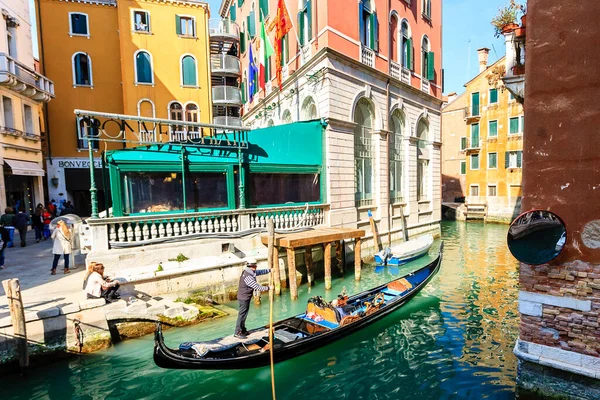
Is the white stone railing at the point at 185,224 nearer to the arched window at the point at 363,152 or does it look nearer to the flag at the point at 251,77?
the arched window at the point at 363,152

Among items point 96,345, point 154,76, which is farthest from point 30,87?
point 96,345

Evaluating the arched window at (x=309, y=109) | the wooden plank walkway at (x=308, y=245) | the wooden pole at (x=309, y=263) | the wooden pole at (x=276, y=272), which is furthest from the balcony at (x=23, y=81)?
the wooden pole at (x=309, y=263)

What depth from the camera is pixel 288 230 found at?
11953mm

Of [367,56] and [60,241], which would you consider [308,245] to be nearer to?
[60,241]

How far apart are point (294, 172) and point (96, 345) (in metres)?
8.14

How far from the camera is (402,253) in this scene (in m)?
14.8

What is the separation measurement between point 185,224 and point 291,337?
494cm

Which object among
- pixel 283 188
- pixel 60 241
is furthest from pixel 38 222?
pixel 283 188

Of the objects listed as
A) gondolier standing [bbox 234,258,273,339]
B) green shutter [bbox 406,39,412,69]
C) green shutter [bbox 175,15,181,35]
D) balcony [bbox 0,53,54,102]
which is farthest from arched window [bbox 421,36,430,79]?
balcony [bbox 0,53,54,102]

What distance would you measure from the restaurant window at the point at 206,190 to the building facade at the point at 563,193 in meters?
8.55

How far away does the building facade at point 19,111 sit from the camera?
14992mm

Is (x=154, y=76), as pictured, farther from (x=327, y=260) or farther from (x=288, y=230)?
(x=327, y=260)

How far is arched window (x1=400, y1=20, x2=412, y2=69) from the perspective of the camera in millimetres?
17700

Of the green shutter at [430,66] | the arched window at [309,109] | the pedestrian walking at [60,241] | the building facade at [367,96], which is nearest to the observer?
the pedestrian walking at [60,241]
